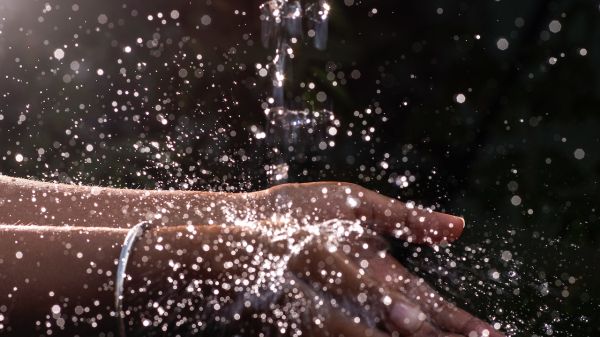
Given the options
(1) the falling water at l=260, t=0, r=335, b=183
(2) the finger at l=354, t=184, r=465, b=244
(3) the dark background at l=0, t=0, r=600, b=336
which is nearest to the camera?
(2) the finger at l=354, t=184, r=465, b=244

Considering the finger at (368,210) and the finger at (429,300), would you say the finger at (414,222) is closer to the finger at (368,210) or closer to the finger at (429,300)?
the finger at (368,210)

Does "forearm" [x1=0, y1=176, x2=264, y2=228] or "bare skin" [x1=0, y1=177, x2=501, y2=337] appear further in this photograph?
"forearm" [x1=0, y1=176, x2=264, y2=228]

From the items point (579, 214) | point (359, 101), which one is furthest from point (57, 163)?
point (579, 214)

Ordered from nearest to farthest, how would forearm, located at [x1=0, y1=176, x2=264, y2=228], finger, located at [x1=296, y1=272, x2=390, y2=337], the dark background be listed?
finger, located at [x1=296, y1=272, x2=390, y2=337] < forearm, located at [x1=0, y1=176, x2=264, y2=228] < the dark background

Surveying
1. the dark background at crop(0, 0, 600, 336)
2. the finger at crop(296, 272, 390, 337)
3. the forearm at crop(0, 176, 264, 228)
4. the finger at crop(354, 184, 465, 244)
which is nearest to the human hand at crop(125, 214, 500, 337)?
the finger at crop(296, 272, 390, 337)

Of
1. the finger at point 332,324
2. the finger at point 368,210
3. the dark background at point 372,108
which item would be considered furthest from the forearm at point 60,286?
the dark background at point 372,108

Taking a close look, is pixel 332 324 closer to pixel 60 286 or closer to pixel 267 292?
pixel 267 292

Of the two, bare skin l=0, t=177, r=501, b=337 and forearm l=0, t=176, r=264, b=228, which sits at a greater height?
bare skin l=0, t=177, r=501, b=337

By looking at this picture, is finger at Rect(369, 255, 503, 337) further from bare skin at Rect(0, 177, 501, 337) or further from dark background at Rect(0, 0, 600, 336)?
dark background at Rect(0, 0, 600, 336)
